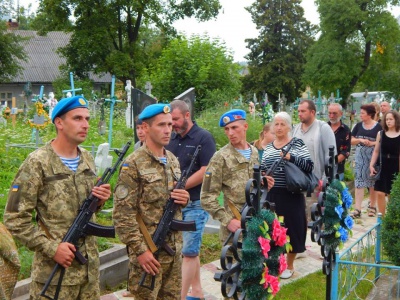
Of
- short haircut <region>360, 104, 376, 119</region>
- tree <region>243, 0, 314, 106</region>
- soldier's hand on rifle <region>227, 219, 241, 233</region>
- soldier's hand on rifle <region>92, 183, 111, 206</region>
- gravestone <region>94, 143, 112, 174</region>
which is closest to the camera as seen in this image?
soldier's hand on rifle <region>92, 183, 111, 206</region>

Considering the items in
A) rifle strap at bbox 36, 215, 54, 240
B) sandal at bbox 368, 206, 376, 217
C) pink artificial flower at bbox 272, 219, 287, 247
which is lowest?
sandal at bbox 368, 206, 376, 217

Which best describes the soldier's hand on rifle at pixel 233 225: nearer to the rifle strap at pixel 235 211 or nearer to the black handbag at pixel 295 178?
the rifle strap at pixel 235 211

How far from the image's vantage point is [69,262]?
351 centimetres

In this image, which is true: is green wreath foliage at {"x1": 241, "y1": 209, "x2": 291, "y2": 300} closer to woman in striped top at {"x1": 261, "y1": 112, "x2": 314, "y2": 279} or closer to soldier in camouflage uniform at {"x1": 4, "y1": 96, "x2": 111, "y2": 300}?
soldier in camouflage uniform at {"x1": 4, "y1": 96, "x2": 111, "y2": 300}

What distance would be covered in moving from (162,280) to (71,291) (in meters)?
0.77

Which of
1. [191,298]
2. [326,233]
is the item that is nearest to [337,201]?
[326,233]

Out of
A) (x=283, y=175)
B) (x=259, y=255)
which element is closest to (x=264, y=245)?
(x=259, y=255)

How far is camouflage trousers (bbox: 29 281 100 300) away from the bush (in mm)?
3051

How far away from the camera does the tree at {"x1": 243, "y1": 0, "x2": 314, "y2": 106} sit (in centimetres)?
5316

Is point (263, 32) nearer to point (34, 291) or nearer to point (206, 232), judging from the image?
point (206, 232)

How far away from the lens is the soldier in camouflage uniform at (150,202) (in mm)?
3930

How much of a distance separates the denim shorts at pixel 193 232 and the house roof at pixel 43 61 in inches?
1682

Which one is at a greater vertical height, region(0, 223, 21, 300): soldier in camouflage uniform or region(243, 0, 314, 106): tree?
region(243, 0, 314, 106): tree

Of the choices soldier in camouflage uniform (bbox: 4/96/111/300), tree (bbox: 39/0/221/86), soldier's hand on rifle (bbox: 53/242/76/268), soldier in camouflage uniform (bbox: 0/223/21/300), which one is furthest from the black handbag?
tree (bbox: 39/0/221/86)
